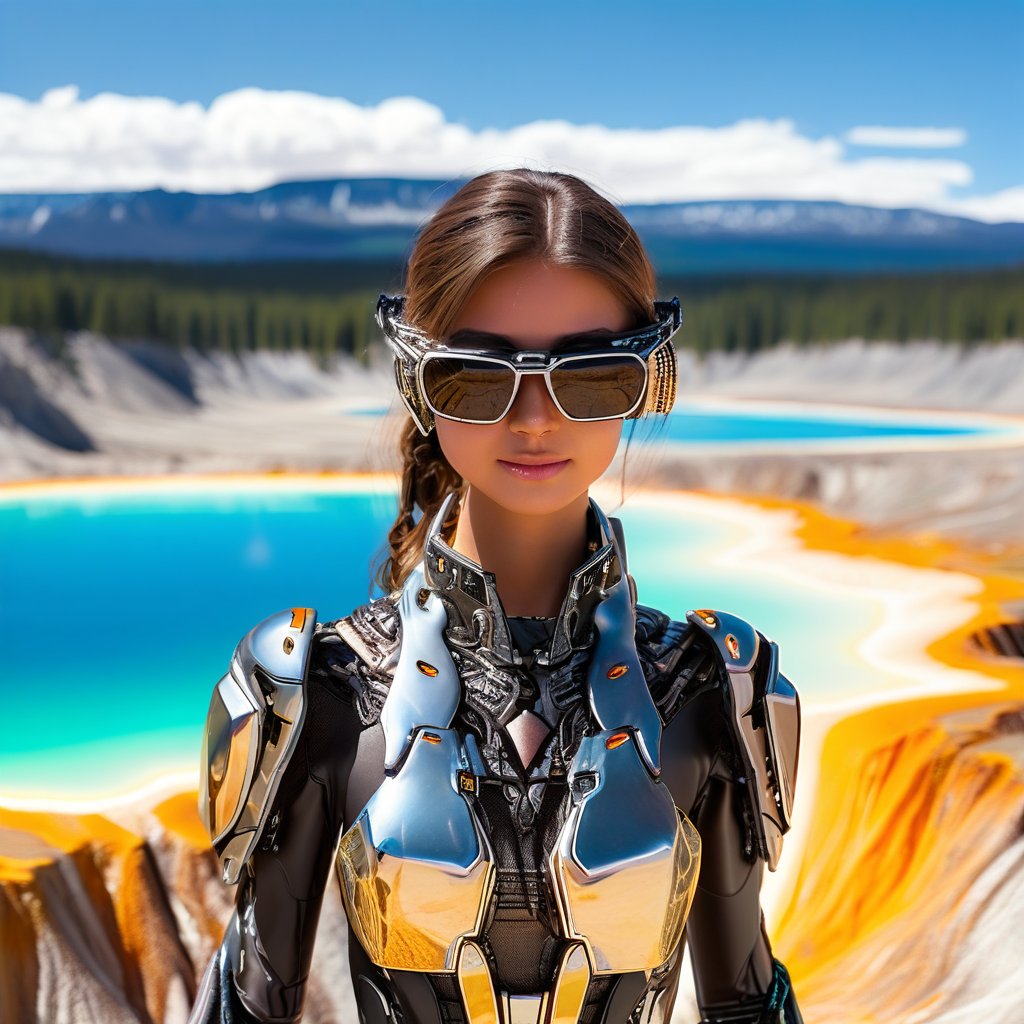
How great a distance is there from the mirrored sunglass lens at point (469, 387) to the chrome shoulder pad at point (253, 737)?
334mm

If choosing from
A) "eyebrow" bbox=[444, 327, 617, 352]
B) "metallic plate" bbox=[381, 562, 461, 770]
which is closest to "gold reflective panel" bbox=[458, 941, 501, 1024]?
"metallic plate" bbox=[381, 562, 461, 770]

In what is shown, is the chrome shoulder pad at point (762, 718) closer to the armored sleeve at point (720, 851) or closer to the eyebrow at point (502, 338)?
the armored sleeve at point (720, 851)

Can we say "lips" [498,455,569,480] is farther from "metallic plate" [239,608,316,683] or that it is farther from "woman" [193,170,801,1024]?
"metallic plate" [239,608,316,683]

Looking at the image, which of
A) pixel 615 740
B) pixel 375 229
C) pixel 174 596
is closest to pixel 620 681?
pixel 615 740

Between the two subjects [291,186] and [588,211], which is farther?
[291,186]

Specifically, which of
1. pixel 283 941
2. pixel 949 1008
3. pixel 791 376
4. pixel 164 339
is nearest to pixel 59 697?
pixel 949 1008

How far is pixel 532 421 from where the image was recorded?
144 cm

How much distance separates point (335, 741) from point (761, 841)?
1.84 ft

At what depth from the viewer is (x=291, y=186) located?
202ft

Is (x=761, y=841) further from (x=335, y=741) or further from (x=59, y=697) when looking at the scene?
(x=59, y=697)

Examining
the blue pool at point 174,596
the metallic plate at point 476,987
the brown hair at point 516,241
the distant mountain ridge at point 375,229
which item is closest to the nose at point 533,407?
the brown hair at point 516,241

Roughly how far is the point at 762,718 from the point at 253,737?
0.63 metres

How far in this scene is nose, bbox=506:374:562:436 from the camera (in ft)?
4.73

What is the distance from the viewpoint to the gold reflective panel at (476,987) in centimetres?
141
